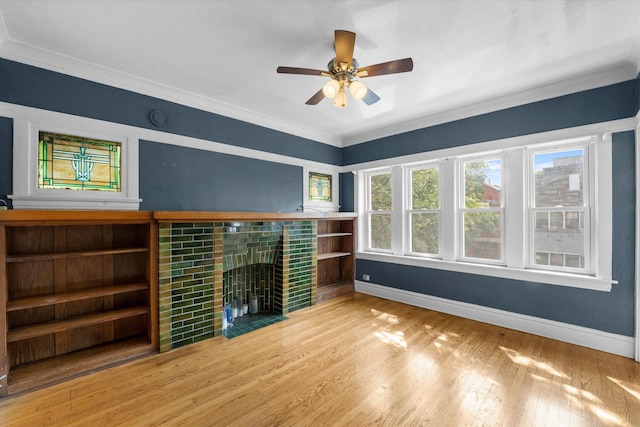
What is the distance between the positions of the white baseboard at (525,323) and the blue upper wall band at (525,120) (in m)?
2.19

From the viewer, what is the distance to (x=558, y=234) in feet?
10.4

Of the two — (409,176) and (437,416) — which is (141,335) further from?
(409,176)

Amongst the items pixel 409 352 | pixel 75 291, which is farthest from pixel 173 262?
pixel 409 352

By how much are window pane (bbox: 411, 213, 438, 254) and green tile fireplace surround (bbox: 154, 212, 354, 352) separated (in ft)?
5.28

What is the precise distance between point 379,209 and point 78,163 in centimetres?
410

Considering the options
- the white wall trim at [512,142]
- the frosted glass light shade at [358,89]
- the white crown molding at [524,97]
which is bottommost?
the white wall trim at [512,142]

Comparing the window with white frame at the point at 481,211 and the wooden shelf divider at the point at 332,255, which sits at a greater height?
the window with white frame at the point at 481,211

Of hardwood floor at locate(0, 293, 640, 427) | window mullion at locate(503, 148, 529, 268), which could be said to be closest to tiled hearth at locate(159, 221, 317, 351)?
hardwood floor at locate(0, 293, 640, 427)

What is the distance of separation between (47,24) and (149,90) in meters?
0.96

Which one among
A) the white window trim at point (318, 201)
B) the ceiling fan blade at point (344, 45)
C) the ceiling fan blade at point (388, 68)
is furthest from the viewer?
the white window trim at point (318, 201)

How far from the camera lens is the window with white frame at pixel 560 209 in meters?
3.01

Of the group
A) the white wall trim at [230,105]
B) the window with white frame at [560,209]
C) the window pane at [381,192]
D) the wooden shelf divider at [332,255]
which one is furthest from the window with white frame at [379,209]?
the window with white frame at [560,209]

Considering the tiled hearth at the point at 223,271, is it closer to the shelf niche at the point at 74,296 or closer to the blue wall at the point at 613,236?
the shelf niche at the point at 74,296

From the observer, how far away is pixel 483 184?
3.71 meters
